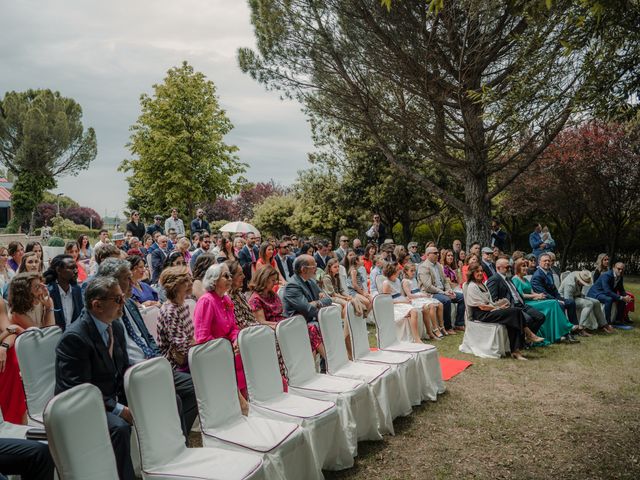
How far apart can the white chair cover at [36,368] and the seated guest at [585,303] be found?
27.2 feet

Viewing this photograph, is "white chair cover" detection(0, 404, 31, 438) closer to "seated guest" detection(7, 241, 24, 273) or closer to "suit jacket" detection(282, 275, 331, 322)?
"suit jacket" detection(282, 275, 331, 322)

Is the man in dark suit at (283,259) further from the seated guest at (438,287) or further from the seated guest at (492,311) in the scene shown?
the seated guest at (492,311)

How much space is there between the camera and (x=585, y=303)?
8.48 meters

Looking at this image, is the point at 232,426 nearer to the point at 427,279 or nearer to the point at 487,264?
the point at 427,279

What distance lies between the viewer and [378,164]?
1895 cm

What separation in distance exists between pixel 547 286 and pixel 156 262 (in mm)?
6924

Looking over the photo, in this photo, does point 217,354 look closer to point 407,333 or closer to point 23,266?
point 23,266

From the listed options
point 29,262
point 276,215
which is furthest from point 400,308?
point 276,215

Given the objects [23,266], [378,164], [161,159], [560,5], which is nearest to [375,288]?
[23,266]

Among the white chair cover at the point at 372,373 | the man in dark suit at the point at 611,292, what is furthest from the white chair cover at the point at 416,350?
the man in dark suit at the point at 611,292

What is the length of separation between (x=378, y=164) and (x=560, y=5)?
1097cm

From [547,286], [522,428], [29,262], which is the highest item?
[29,262]

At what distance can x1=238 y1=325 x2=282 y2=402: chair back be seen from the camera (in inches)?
142

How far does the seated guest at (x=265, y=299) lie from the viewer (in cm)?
481
